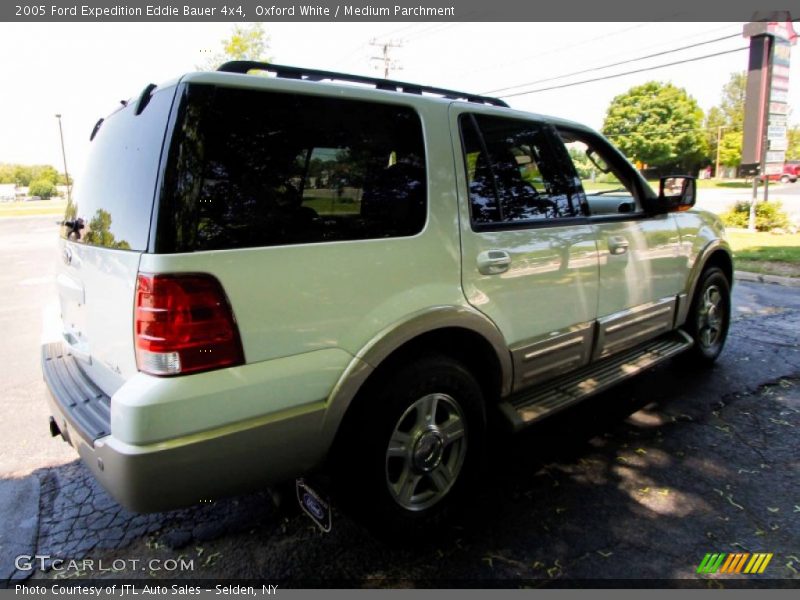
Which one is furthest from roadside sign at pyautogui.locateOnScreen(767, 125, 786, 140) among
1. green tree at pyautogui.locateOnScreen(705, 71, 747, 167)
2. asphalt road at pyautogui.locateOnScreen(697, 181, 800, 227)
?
green tree at pyautogui.locateOnScreen(705, 71, 747, 167)

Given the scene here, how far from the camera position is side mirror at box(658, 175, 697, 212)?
3701mm

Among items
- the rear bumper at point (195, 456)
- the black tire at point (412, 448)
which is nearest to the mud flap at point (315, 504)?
the black tire at point (412, 448)

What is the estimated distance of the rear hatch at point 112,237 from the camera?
186 cm

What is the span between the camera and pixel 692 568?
2279 millimetres

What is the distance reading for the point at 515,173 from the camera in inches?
114

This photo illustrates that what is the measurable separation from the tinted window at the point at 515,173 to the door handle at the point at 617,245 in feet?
1.05

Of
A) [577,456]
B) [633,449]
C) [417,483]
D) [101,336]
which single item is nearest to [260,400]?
[101,336]

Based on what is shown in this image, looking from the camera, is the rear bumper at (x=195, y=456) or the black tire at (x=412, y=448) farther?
the black tire at (x=412, y=448)

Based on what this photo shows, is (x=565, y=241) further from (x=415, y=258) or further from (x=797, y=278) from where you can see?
(x=797, y=278)

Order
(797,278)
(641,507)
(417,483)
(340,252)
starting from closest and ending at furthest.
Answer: (340,252) → (417,483) → (641,507) → (797,278)

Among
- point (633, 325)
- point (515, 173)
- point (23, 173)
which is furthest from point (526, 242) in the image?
point (23, 173)

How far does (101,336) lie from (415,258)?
1296mm

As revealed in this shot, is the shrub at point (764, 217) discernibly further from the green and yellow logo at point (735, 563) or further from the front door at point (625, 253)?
the green and yellow logo at point (735, 563)

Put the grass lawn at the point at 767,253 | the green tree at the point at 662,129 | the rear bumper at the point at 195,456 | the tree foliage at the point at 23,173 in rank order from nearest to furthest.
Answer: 1. the rear bumper at the point at 195,456
2. the grass lawn at the point at 767,253
3. the green tree at the point at 662,129
4. the tree foliage at the point at 23,173
